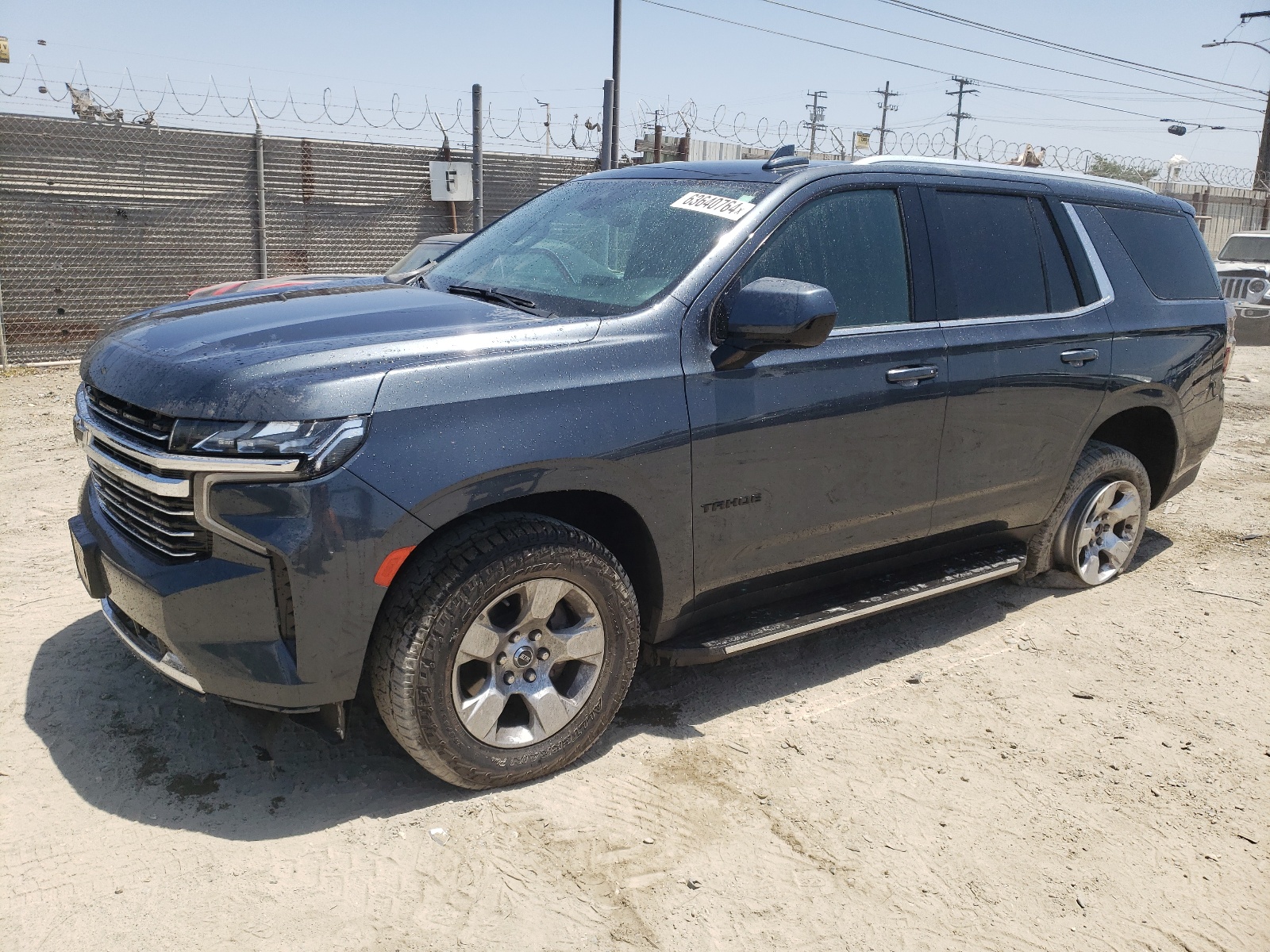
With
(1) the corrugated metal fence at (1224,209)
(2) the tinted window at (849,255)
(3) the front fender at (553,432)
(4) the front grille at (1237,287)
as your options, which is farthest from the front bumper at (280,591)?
(1) the corrugated metal fence at (1224,209)

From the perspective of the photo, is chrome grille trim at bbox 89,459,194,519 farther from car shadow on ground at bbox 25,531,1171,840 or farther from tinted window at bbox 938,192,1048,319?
tinted window at bbox 938,192,1048,319

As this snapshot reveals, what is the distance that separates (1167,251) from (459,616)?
13.4ft

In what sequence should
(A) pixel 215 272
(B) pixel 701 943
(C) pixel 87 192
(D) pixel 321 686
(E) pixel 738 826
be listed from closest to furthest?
1. (B) pixel 701 943
2. (D) pixel 321 686
3. (E) pixel 738 826
4. (C) pixel 87 192
5. (A) pixel 215 272

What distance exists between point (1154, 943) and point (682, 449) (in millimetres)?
Result: 1858

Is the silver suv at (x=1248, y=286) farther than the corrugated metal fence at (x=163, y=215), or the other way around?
the silver suv at (x=1248, y=286)

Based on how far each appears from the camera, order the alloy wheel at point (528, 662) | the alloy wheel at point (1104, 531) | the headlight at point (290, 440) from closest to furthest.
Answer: the headlight at point (290, 440) → the alloy wheel at point (528, 662) → the alloy wheel at point (1104, 531)

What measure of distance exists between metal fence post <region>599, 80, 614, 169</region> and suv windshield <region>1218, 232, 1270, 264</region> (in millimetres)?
10586

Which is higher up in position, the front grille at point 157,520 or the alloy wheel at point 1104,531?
the front grille at point 157,520

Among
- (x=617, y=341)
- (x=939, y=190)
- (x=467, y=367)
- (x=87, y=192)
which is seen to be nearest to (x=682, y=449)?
(x=617, y=341)

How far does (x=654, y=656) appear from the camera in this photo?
3.57 metres

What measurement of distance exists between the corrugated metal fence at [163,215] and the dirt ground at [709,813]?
24.5 ft

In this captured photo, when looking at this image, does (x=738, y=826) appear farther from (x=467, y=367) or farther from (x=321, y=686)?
(x=467, y=367)

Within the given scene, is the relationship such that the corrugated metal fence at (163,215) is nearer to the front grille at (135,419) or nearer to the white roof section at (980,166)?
the front grille at (135,419)

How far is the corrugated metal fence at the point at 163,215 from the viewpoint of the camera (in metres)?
10.5
